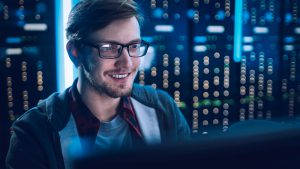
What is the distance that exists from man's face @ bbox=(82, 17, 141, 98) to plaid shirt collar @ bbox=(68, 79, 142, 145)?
0.07 metres

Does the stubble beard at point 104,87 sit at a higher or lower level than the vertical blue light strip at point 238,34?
lower

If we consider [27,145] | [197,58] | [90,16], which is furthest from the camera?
[197,58]

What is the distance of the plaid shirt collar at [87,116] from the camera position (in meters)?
1.68

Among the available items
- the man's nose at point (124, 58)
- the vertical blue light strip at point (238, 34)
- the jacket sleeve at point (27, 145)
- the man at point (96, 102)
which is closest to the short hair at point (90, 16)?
the man at point (96, 102)

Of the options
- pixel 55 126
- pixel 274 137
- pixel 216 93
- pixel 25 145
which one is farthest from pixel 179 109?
pixel 274 137

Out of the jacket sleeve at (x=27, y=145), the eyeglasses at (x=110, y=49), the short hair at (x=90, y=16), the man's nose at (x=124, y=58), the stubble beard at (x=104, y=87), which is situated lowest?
the jacket sleeve at (x=27, y=145)

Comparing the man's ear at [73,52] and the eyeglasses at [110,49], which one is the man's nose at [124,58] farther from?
the man's ear at [73,52]

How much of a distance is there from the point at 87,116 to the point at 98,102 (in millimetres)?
82

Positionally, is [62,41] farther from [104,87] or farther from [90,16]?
[104,87]

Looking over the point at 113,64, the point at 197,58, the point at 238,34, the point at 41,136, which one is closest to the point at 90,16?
the point at 113,64

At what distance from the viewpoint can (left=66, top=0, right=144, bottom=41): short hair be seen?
164 centimetres

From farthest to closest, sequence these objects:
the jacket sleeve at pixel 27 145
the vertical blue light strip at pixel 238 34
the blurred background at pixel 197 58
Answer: the vertical blue light strip at pixel 238 34 < the blurred background at pixel 197 58 < the jacket sleeve at pixel 27 145

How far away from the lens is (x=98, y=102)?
1.74m

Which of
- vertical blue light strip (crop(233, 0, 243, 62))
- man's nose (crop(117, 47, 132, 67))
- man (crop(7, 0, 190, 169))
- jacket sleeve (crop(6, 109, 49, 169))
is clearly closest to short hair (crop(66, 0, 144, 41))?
man (crop(7, 0, 190, 169))
